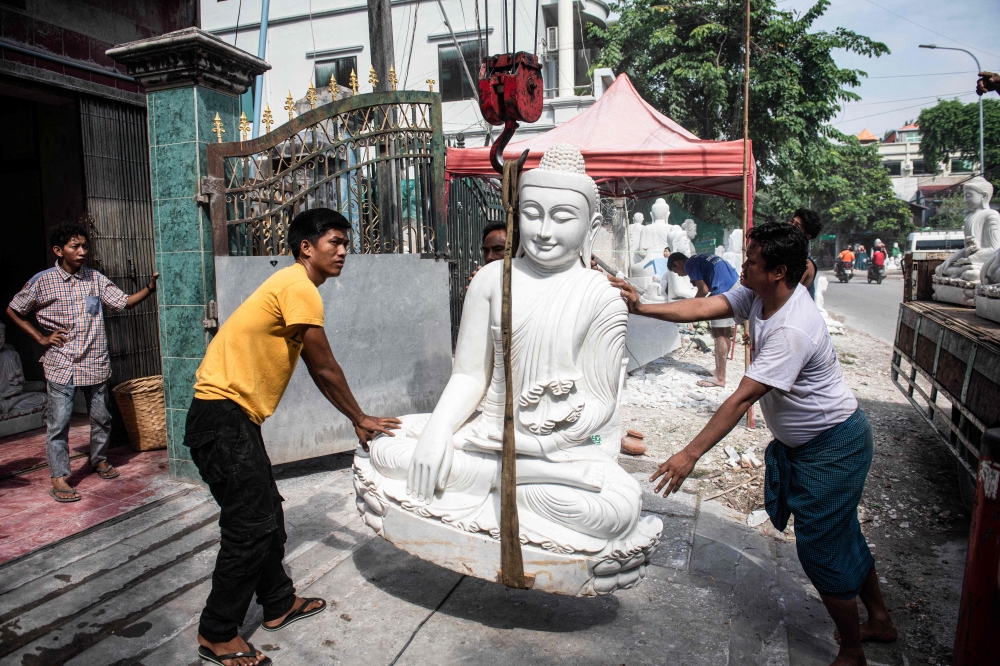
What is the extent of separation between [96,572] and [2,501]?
1398 mm

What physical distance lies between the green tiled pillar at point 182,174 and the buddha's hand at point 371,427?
5.79ft

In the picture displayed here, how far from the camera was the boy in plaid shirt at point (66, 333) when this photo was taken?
3.88 metres

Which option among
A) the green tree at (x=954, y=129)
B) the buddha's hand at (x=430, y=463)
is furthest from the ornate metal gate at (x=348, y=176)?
the green tree at (x=954, y=129)

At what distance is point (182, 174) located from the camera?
3902 mm

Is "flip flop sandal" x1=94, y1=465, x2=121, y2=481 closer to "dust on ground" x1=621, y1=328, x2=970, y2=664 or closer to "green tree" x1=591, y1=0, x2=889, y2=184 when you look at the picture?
"dust on ground" x1=621, y1=328, x2=970, y2=664

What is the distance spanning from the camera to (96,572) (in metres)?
3.04

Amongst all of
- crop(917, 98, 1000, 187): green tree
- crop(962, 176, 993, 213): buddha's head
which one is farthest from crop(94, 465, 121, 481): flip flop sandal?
crop(917, 98, 1000, 187): green tree

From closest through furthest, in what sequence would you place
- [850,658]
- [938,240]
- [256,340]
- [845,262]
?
[850,658] → [256,340] → [938,240] → [845,262]

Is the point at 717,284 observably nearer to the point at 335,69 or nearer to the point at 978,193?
A: the point at 978,193

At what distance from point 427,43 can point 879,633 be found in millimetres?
16858

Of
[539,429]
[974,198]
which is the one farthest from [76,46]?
[974,198]

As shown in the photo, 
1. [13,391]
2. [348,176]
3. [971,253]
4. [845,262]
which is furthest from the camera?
[845,262]

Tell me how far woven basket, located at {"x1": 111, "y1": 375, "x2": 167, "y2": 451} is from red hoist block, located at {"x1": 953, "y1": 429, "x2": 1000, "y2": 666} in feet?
15.6

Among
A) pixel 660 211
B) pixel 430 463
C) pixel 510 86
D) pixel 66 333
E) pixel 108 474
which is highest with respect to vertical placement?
pixel 660 211
